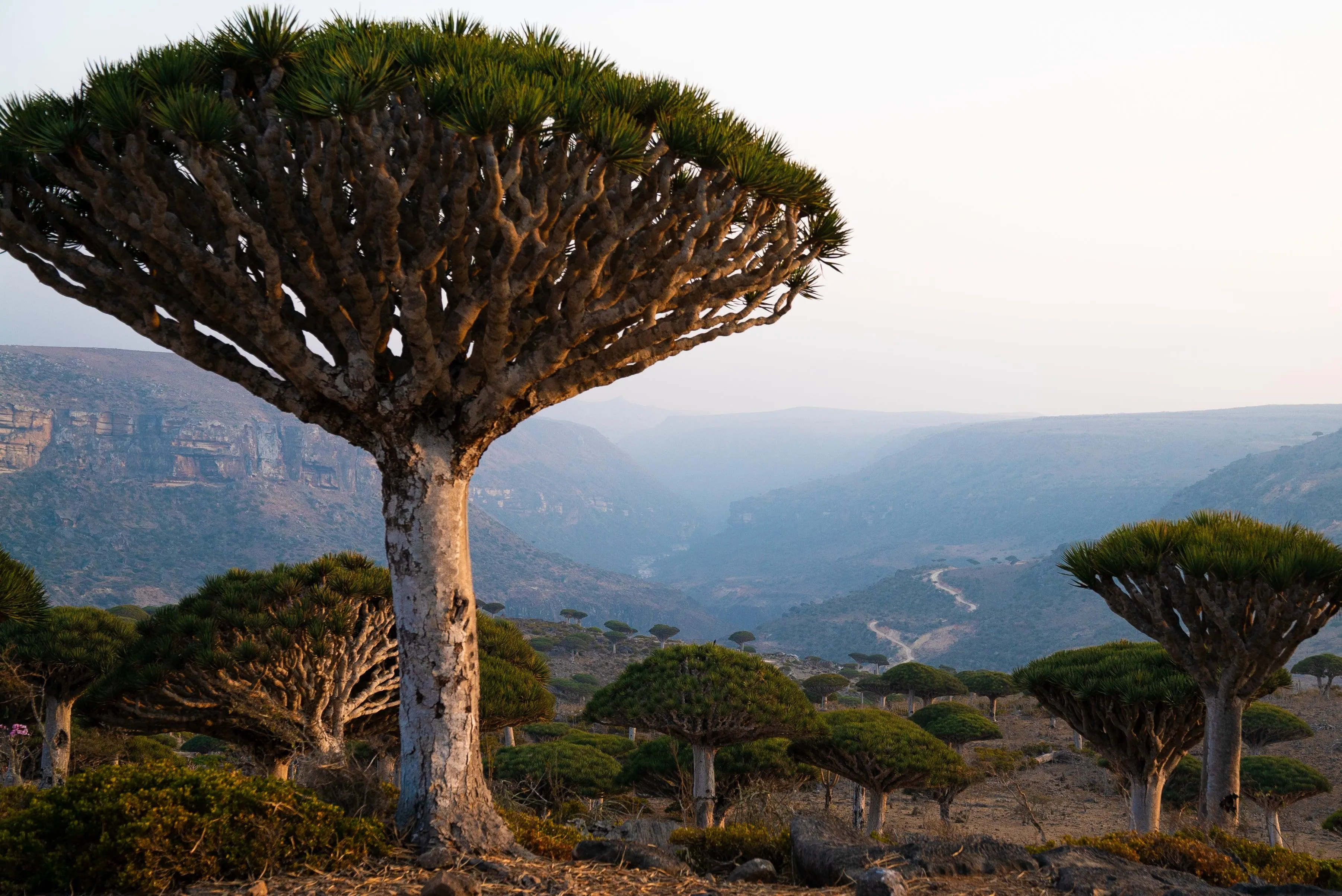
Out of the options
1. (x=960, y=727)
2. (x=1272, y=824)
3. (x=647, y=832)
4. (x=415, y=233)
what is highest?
(x=415, y=233)

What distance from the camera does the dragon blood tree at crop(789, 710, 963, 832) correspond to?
57.3 ft

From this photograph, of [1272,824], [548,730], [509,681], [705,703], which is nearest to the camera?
[705,703]

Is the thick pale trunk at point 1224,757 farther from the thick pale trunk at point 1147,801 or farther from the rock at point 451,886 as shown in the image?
the rock at point 451,886

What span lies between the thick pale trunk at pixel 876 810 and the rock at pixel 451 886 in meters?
15.7

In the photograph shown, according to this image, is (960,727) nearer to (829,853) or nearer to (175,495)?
(829,853)

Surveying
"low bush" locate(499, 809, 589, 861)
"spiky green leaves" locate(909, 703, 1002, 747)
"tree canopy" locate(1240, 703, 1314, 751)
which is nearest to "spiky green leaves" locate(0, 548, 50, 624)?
"low bush" locate(499, 809, 589, 861)

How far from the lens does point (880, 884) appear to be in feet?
17.0

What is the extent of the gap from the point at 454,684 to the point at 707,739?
31.3 ft

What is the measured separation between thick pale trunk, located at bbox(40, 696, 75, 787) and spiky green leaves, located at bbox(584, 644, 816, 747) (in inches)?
386

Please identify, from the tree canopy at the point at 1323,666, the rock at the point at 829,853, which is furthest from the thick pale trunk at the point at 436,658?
the tree canopy at the point at 1323,666

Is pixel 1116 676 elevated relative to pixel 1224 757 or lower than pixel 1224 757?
elevated

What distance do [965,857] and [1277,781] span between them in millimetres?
19314

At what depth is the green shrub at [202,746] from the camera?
29734mm

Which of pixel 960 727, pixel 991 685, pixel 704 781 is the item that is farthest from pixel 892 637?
pixel 704 781
